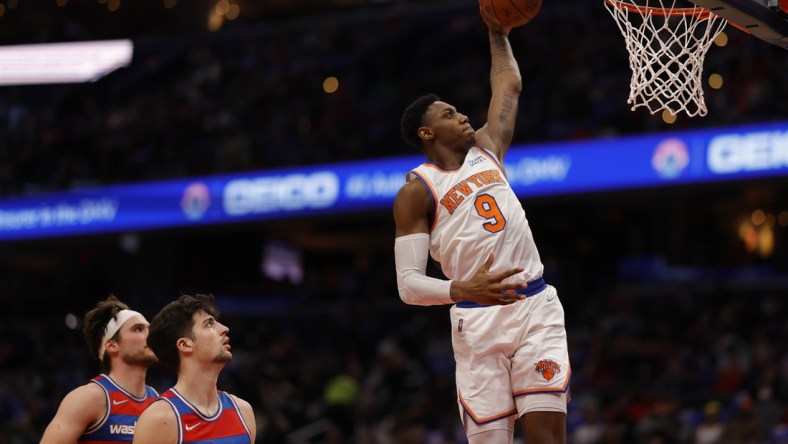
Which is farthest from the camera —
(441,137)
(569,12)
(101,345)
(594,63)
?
(569,12)

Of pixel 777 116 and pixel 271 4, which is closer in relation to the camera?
pixel 777 116

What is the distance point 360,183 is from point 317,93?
3.41 metres

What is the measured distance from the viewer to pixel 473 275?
466 cm

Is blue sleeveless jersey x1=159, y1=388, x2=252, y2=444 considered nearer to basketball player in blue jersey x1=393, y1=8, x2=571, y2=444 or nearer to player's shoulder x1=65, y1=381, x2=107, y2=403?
player's shoulder x1=65, y1=381, x2=107, y2=403

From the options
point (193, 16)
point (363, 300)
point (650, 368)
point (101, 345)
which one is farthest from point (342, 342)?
point (101, 345)

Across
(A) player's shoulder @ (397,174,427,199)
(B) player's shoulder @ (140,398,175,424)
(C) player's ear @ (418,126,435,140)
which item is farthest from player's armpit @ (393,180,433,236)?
(B) player's shoulder @ (140,398,175,424)

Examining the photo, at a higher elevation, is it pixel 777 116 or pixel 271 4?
pixel 271 4

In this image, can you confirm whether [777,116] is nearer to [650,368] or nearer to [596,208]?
[650,368]

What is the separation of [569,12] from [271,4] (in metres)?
7.21

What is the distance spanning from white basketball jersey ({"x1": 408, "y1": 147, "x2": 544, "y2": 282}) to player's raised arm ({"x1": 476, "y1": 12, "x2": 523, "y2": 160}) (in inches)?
11.5

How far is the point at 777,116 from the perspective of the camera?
12.8 m

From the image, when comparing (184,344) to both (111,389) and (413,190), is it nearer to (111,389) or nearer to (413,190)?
(111,389)

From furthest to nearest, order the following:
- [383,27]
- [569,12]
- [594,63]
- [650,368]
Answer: [383,27] → [569,12] → [594,63] → [650,368]

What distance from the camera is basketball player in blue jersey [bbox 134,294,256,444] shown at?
441cm
